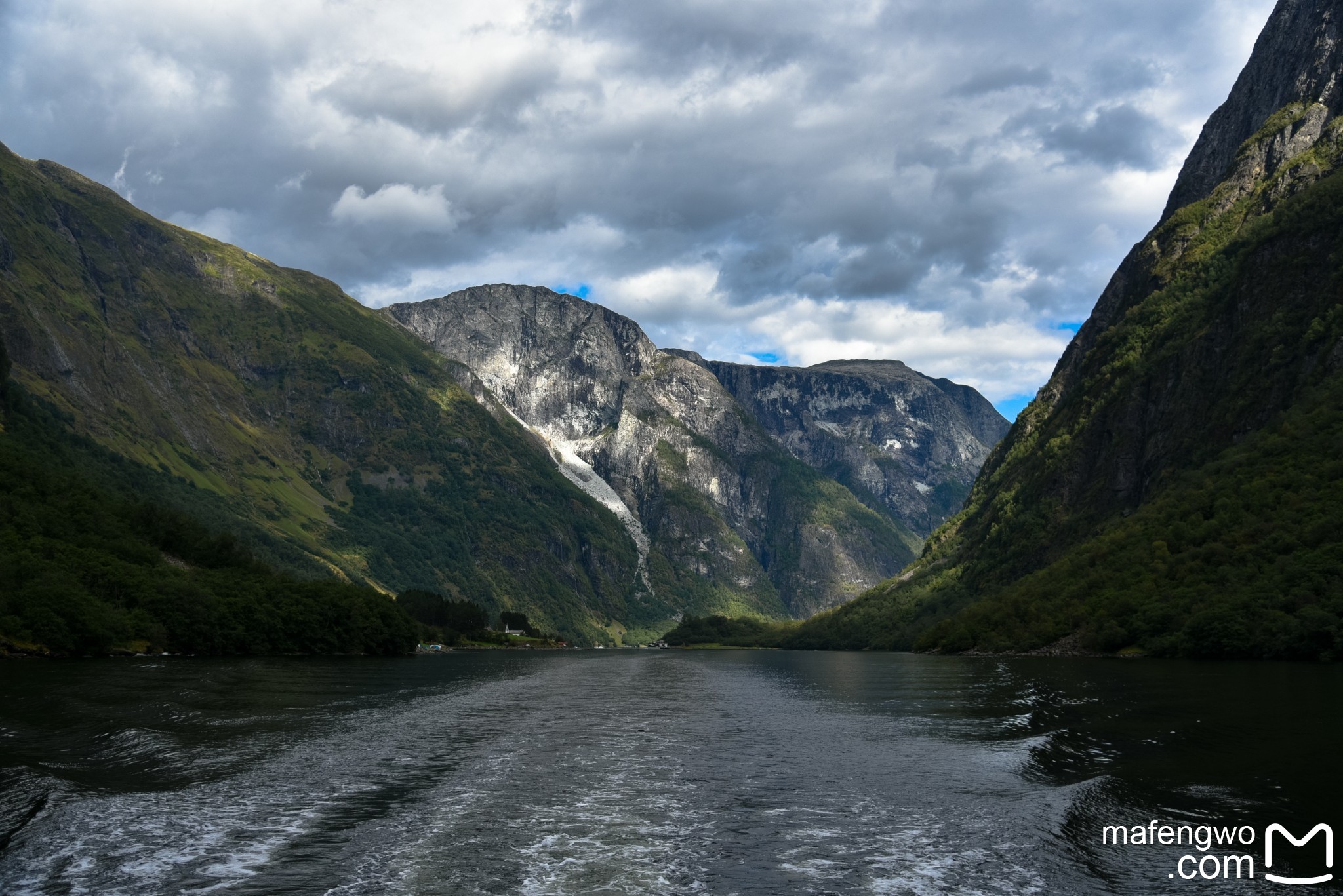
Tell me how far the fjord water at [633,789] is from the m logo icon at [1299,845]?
17.8 inches

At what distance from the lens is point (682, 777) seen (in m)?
41.8

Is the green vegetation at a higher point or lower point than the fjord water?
higher

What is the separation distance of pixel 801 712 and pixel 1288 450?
114 m

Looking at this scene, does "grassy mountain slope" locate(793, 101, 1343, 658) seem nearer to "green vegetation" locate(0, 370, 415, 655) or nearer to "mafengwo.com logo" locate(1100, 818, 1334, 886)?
"mafengwo.com logo" locate(1100, 818, 1334, 886)

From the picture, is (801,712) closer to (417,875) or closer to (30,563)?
(417,875)

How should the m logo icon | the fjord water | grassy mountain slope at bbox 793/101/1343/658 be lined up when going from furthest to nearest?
grassy mountain slope at bbox 793/101/1343/658, the fjord water, the m logo icon

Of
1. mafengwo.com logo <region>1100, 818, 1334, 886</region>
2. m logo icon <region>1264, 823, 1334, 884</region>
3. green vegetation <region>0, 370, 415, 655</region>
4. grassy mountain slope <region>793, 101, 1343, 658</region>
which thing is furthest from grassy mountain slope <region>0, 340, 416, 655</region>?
grassy mountain slope <region>793, 101, 1343, 658</region>

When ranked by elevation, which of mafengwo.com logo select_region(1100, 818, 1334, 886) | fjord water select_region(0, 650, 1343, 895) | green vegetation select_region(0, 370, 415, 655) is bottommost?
fjord water select_region(0, 650, 1343, 895)

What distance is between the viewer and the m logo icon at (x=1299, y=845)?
24094 millimetres

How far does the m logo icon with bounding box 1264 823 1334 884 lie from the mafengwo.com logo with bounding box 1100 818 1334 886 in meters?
0.02

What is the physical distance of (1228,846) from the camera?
2756 cm

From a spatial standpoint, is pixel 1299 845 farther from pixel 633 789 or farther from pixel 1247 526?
pixel 1247 526

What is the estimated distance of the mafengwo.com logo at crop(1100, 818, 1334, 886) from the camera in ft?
81.7

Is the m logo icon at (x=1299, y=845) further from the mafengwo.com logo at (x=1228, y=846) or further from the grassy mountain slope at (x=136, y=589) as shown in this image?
the grassy mountain slope at (x=136, y=589)
